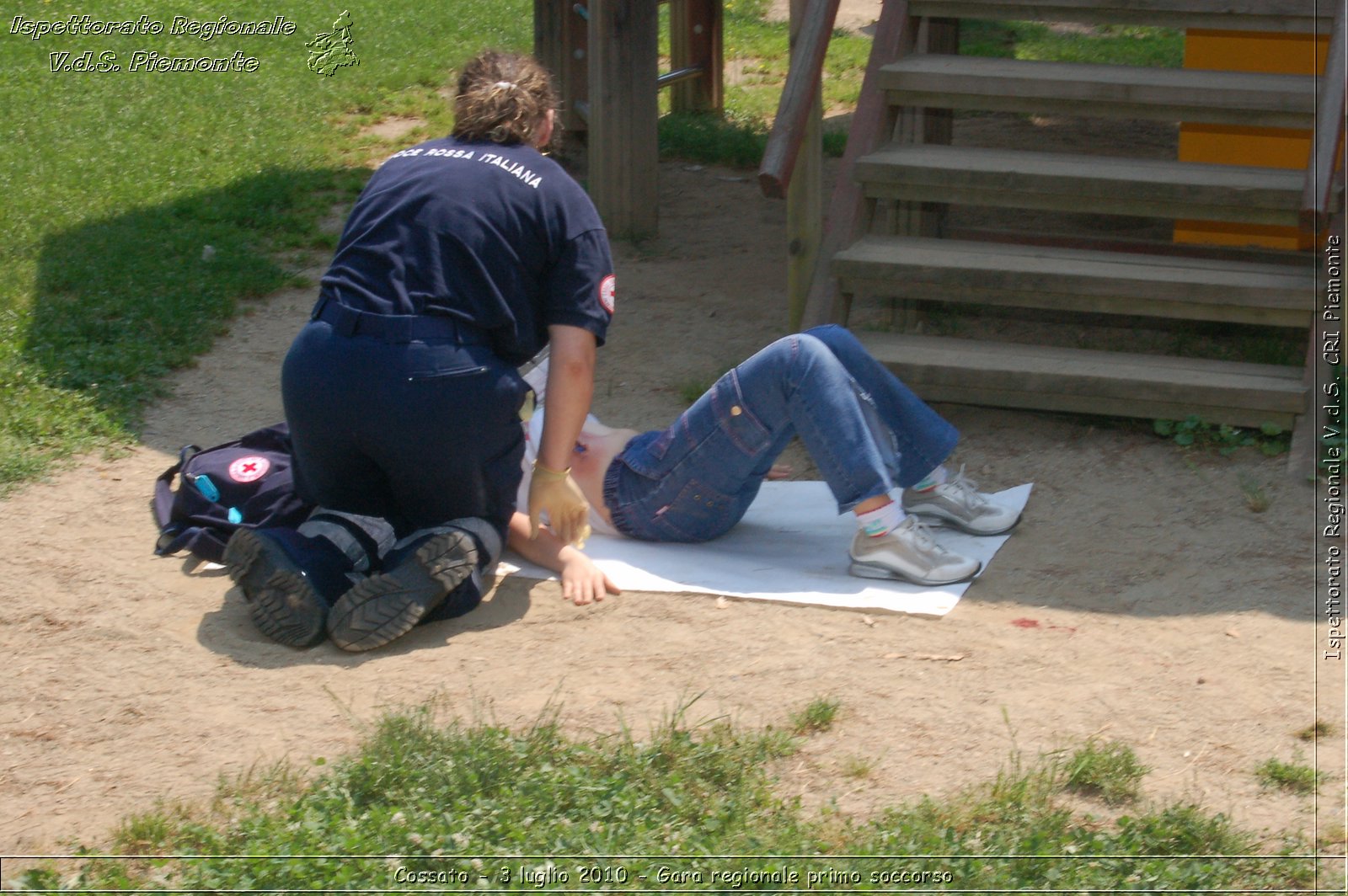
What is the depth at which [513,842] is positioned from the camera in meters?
2.63

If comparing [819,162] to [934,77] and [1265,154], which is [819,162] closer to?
[934,77]

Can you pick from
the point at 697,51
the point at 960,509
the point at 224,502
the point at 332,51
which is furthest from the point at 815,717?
the point at 332,51

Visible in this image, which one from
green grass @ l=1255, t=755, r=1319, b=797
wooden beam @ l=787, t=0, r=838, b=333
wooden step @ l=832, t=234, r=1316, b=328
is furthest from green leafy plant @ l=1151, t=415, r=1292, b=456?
green grass @ l=1255, t=755, r=1319, b=797

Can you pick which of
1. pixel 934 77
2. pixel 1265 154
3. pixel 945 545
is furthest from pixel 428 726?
pixel 1265 154

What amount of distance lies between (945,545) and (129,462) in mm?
2742

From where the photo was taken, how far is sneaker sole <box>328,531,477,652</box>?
3449 mm

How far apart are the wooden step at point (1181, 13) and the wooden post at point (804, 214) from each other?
772 millimetres

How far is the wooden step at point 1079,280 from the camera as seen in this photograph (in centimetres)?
467

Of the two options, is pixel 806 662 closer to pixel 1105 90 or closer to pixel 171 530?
pixel 171 530

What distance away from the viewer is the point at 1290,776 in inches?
112

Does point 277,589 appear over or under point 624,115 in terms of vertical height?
under

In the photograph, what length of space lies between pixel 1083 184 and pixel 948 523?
155 centimetres

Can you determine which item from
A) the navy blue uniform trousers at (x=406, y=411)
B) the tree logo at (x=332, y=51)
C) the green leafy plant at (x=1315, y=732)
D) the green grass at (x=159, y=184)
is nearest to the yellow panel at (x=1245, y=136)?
the green leafy plant at (x=1315, y=732)

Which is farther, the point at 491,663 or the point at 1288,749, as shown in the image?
the point at 491,663
